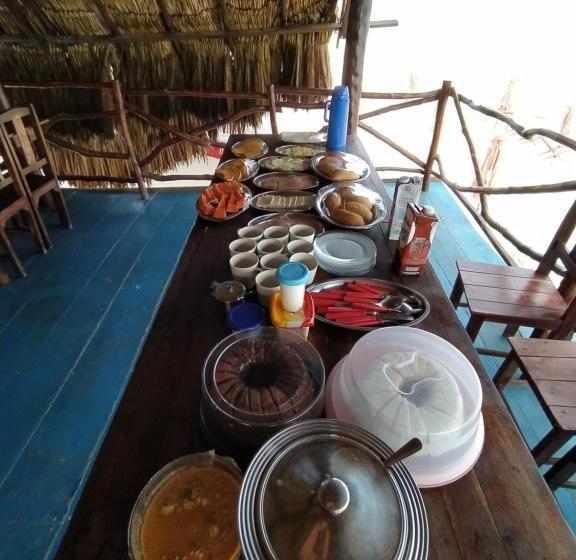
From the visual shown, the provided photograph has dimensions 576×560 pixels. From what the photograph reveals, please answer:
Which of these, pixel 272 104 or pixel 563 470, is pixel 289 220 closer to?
pixel 563 470

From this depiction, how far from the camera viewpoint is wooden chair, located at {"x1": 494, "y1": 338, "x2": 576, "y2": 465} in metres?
1.32

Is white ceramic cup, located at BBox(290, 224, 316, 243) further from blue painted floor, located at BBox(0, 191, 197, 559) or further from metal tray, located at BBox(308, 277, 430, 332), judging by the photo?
blue painted floor, located at BBox(0, 191, 197, 559)

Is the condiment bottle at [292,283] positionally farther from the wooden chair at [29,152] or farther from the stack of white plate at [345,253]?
the wooden chair at [29,152]

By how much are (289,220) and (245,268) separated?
45 centimetres

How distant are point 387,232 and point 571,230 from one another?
1133mm

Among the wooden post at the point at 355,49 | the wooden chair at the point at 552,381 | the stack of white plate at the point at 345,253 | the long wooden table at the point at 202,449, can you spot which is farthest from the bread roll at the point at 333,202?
the wooden post at the point at 355,49

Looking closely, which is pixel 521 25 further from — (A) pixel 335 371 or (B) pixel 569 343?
(A) pixel 335 371

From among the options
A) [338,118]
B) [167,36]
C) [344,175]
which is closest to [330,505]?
[344,175]

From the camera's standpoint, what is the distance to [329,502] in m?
0.54

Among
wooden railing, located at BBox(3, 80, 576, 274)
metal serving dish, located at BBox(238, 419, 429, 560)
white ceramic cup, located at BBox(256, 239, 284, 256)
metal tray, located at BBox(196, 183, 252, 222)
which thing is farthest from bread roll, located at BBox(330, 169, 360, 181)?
wooden railing, located at BBox(3, 80, 576, 274)

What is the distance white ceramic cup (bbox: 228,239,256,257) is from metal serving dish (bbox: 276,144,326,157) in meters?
1.08

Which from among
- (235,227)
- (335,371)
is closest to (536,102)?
(235,227)

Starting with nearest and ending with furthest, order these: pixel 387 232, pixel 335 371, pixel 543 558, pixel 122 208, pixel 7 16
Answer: pixel 543 558
pixel 335 371
pixel 387 232
pixel 7 16
pixel 122 208

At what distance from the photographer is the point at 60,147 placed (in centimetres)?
393
